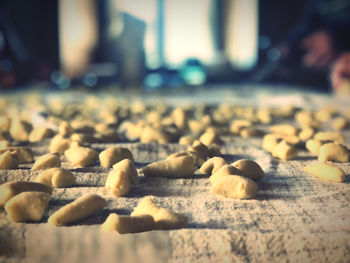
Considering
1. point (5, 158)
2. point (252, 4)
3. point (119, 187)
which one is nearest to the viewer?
point (119, 187)

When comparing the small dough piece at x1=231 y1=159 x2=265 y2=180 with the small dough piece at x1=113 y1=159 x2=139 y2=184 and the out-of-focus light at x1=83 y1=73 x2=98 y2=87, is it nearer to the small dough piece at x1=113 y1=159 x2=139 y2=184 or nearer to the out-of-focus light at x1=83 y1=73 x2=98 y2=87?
the small dough piece at x1=113 y1=159 x2=139 y2=184

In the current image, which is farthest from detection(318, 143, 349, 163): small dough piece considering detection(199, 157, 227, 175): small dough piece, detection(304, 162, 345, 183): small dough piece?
detection(199, 157, 227, 175): small dough piece

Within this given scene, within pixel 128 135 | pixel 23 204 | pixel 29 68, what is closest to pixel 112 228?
pixel 23 204

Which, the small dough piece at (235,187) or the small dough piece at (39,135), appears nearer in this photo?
the small dough piece at (235,187)

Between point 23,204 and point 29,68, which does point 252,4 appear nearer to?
point 29,68

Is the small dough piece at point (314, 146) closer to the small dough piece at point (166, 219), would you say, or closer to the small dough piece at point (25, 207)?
the small dough piece at point (166, 219)

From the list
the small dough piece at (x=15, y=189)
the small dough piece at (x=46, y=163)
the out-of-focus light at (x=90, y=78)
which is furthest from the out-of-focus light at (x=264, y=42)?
the small dough piece at (x=15, y=189)

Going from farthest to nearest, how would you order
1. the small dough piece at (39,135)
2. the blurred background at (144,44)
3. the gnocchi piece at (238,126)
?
1. the blurred background at (144,44)
2. the gnocchi piece at (238,126)
3. the small dough piece at (39,135)
